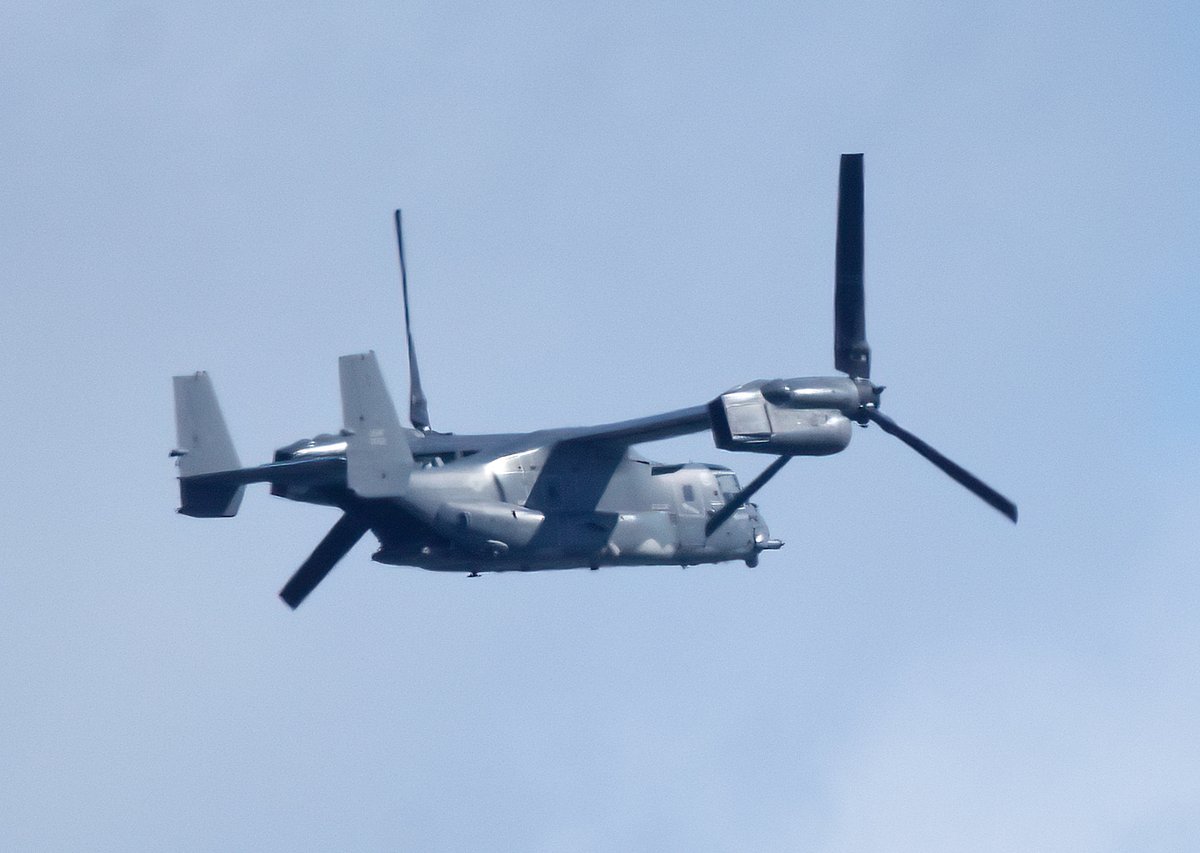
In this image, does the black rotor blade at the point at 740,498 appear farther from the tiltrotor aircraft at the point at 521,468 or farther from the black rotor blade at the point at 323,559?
the black rotor blade at the point at 323,559

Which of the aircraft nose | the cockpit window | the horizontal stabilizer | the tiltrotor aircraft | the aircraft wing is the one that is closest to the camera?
the horizontal stabilizer

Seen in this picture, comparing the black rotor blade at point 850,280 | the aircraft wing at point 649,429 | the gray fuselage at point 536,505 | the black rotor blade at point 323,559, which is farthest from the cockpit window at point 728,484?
the black rotor blade at point 323,559

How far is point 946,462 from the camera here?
48.6 m

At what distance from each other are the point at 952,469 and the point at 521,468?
379 inches

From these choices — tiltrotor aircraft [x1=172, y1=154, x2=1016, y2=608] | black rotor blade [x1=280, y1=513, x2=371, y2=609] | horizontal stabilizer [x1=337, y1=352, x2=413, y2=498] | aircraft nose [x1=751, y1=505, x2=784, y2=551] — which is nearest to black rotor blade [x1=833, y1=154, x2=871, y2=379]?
tiltrotor aircraft [x1=172, y1=154, x2=1016, y2=608]

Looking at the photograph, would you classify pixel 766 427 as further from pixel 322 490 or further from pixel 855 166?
pixel 322 490

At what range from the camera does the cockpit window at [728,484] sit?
174ft

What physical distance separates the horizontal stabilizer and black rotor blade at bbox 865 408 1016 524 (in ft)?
35.3

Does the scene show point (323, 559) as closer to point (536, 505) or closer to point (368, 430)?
point (536, 505)

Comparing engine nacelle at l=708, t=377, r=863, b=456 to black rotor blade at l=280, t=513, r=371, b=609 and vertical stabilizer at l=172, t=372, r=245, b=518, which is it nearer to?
black rotor blade at l=280, t=513, r=371, b=609

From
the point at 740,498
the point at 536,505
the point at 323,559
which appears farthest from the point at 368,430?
the point at 740,498

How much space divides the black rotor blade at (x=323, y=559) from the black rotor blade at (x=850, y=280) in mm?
11404

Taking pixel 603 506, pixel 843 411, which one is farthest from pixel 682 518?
pixel 843 411

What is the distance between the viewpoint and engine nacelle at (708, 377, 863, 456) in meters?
46.2
